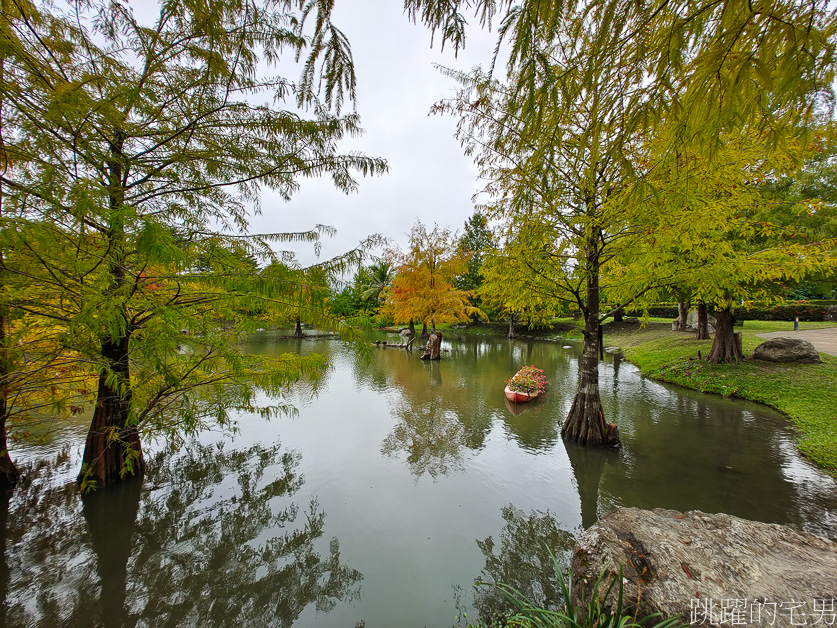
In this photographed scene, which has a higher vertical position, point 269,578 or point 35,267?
point 35,267

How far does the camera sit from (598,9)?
1716 millimetres

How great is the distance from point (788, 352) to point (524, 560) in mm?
13373

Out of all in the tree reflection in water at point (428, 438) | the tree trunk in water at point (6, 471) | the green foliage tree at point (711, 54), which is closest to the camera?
the green foliage tree at point (711, 54)

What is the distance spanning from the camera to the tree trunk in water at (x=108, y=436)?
13.3 ft

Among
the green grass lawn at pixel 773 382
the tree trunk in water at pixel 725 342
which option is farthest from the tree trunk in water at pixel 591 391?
the tree trunk in water at pixel 725 342

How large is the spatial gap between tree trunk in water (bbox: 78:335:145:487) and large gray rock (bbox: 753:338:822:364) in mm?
17465

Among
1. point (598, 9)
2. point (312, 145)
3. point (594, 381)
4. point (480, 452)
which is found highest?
point (312, 145)

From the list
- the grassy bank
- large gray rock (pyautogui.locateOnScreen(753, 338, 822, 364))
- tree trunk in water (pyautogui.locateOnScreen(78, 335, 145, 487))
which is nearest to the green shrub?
tree trunk in water (pyautogui.locateOnScreen(78, 335, 145, 487))

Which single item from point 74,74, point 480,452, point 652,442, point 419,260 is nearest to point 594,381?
point 652,442

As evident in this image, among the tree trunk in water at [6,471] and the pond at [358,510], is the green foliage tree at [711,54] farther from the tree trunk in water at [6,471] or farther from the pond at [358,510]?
the tree trunk in water at [6,471]

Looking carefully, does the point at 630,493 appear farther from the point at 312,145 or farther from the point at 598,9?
the point at 312,145

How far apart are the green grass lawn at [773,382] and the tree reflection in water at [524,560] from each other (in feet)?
17.3

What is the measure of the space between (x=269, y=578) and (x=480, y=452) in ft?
14.1

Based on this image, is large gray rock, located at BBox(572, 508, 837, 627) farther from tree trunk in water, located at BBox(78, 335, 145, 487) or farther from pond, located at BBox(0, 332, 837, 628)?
tree trunk in water, located at BBox(78, 335, 145, 487)
